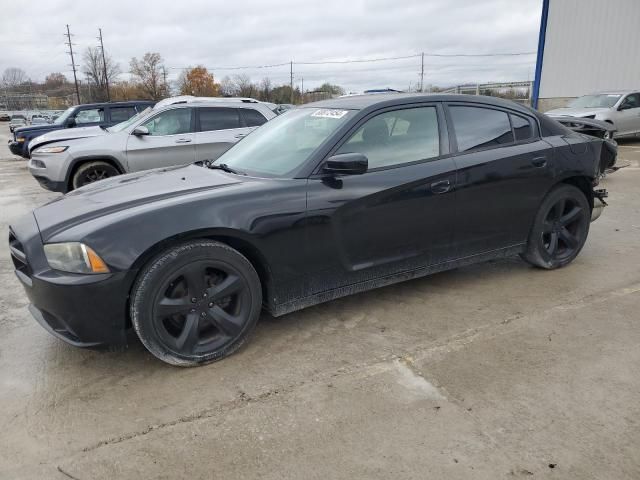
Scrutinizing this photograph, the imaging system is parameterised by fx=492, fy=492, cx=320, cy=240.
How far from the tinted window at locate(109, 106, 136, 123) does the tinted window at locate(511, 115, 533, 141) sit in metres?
10.4

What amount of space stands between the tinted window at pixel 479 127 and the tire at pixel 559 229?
0.73 meters

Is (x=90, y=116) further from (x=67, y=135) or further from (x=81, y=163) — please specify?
(x=81, y=163)

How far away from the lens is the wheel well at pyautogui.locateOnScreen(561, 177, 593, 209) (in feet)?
14.3

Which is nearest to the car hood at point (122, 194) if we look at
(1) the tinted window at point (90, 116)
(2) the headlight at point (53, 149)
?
(2) the headlight at point (53, 149)

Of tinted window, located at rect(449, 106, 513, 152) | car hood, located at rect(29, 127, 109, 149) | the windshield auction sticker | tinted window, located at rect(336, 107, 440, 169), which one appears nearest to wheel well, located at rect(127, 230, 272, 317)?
tinted window, located at rect(336, 107, 440, 169)

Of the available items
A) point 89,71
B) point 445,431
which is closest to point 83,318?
point 445,431

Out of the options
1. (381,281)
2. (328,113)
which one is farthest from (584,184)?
(328,113)

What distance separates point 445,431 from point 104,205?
2.31 meters

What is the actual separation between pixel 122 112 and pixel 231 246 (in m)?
10.6

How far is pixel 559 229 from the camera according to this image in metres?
4.39

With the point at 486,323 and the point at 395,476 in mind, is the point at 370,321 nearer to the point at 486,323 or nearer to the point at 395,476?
the point at 486,323

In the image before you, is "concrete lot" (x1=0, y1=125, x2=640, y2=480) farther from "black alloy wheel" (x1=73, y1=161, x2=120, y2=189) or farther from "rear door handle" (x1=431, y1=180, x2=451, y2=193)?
"black alloy wheel" (x1=73, y1=161, x2=120, y2=189)

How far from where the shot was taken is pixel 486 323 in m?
3.45

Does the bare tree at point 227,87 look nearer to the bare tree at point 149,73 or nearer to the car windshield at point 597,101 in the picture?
the bare tree at point 149,73
